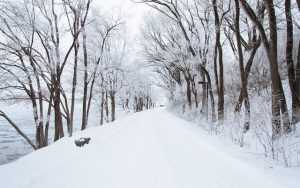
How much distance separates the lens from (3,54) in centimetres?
1543

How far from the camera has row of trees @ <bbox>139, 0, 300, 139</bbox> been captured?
743 centimetres

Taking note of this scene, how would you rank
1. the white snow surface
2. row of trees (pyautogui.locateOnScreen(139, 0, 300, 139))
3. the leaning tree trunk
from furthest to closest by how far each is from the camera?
the leaning tree trunk, row of trees (pyautogui.locateOnScreen(139, 0, 300, 139)), the white snow surface

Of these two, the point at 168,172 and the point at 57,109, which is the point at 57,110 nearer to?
the point at 57,109

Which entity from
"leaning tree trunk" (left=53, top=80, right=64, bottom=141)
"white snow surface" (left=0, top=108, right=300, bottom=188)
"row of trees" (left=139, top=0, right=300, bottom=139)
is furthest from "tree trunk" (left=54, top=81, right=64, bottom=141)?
"white snow surface" (left=0, top=108, right=300, bottom=188)

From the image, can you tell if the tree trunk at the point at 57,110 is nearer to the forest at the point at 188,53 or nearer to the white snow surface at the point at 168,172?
the forest at the point at 188,53

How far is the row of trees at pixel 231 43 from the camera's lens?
743 cm

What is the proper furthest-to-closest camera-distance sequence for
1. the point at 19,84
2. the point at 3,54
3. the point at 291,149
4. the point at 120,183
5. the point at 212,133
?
the point at 19,84, the point at 3,54, the point at 212,133, the point at 291,149, the point at 120,183

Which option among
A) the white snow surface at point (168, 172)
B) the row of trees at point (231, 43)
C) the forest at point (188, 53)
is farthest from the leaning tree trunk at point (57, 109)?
the white snow surface at point (168, 172)

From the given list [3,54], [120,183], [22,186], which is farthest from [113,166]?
[3,54]

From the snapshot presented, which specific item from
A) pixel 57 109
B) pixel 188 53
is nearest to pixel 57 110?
pixel 57 109

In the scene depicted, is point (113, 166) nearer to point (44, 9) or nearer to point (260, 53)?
point (44, 9)

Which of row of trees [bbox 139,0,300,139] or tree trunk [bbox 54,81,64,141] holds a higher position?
row of trees [bbox 139,0,300,139]

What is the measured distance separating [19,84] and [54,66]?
3526mm

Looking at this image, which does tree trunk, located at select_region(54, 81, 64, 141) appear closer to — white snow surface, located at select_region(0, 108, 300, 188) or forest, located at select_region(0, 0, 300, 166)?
forest, located at select_region(0, 0, 300, 166)
